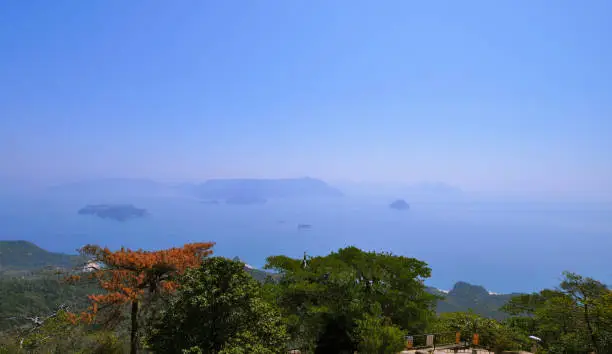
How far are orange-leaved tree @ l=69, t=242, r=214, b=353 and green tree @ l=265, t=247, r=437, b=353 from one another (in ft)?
15.6

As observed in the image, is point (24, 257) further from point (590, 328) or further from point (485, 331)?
point (590, 328)

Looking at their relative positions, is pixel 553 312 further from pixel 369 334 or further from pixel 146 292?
pixel 146 292

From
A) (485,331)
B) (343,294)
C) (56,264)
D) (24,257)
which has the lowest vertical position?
(56,264)

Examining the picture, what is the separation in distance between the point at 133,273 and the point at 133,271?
0.10 meters

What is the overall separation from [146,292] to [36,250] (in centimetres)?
23321

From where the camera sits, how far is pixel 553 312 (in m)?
21.4

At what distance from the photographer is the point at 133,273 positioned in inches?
558

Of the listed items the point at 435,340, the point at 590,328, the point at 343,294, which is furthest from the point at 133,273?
the point at 590,328

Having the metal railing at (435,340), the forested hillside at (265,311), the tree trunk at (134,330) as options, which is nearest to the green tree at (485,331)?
the forested hillside at (265,311)

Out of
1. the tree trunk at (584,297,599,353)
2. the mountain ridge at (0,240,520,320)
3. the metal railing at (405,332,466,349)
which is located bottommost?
the mountain ridge at (0,240,520,320)

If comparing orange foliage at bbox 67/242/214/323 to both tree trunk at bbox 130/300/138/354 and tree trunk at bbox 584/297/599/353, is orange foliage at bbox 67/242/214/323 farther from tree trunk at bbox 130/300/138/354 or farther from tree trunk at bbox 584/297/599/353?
tree trunk at bbox 584/297/599/353

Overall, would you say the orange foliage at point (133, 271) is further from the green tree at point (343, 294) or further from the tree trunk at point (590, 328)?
the tree trunk at point (590, 328)

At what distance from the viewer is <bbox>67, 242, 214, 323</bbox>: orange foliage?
1355cm

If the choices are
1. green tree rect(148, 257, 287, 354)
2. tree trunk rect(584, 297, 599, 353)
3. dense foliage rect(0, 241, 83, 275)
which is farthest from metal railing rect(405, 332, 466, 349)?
dense foliage rect(0, 241, 83, 275)
